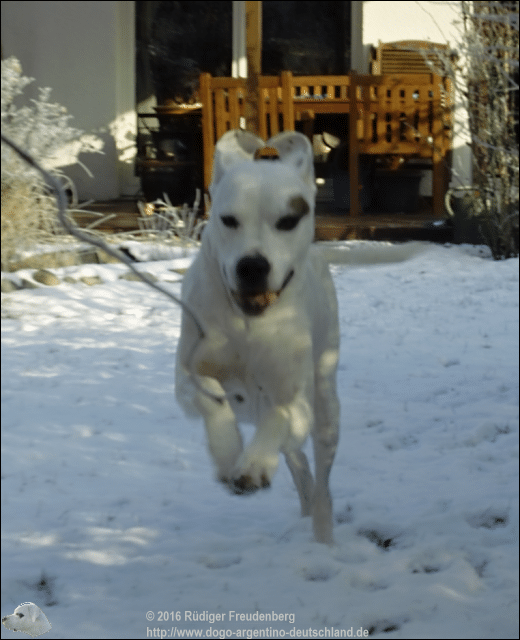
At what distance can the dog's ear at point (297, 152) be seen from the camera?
608 millimetres

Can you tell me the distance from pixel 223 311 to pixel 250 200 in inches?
7.3

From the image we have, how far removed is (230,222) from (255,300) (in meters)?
0.06

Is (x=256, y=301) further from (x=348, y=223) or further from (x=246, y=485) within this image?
(x=348, y=223)

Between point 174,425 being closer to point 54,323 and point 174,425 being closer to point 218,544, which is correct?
point 218,544

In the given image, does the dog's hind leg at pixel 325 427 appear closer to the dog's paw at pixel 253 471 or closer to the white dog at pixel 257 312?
the white dog at pixel 257 312

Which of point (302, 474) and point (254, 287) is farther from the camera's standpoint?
point (302, 474)

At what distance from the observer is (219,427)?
81cm

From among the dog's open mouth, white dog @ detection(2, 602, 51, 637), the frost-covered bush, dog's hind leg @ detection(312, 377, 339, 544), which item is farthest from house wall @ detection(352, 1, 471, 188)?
white dog @ detection(2, 602, 51, 637)

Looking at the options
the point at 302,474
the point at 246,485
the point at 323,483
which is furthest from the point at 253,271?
the point at 302,474

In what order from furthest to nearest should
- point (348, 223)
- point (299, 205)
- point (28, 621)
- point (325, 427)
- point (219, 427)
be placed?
point (348, 223) < point (325, 427) < point (219, 427) < point (299, 205) < point (28, 621)

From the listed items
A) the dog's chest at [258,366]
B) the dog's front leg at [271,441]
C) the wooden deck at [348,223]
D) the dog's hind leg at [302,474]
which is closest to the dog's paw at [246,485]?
the dog's front leg at [271,441]

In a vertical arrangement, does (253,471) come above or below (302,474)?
above

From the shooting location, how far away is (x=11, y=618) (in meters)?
0.39

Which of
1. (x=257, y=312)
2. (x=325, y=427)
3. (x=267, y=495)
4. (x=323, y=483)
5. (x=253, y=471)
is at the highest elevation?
(x=257, y=312)
